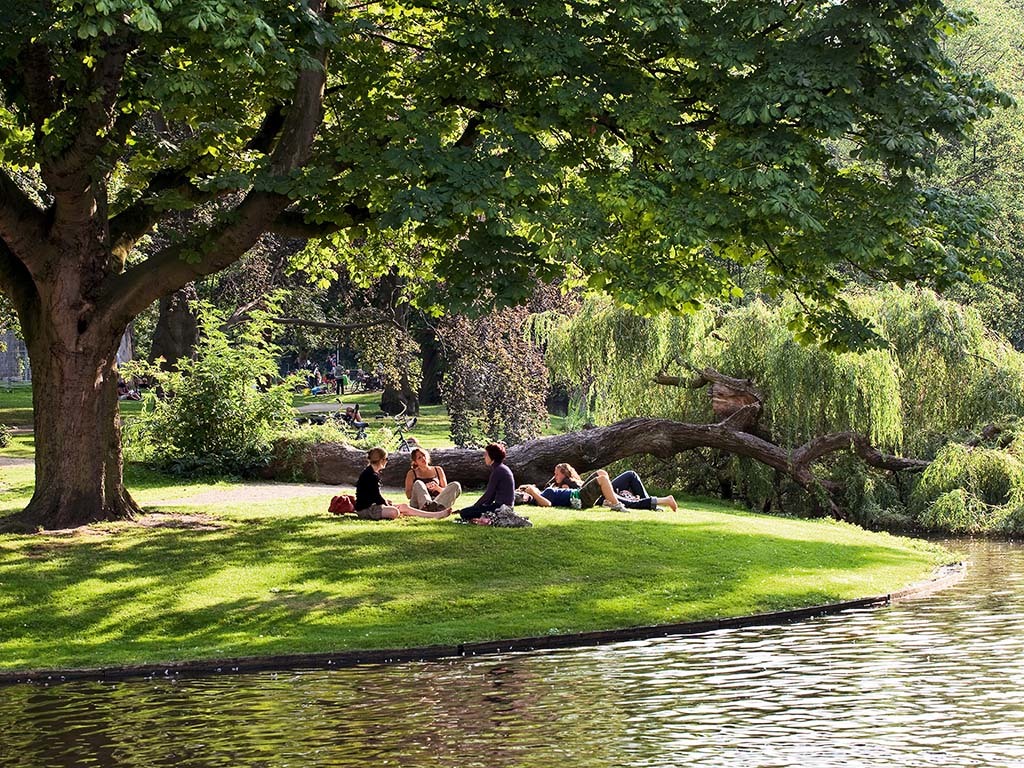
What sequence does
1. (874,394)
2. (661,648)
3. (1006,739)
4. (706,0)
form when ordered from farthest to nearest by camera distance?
(874,394) → (706,0) → (661,648) → (1006,739)

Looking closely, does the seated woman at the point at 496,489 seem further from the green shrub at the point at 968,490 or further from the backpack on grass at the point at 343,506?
the green shrub at the point at 968,490

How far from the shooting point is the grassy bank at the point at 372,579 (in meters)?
15.6

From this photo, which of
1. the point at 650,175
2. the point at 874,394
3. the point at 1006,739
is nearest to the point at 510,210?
the point at 650,175

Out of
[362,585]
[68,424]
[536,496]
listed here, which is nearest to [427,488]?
[536,496]

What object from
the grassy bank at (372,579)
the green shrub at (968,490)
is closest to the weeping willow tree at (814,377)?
the green shrub at (968,490)

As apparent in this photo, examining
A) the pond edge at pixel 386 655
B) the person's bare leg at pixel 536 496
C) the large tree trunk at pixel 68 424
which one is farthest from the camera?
the person's bare leg at pixel 536 496

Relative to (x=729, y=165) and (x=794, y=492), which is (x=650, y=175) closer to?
(x=729, y=165)

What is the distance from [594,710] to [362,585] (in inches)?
256

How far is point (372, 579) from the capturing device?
18.0m

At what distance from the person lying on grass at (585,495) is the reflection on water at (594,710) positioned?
894 centimetres

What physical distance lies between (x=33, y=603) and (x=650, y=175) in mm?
9252

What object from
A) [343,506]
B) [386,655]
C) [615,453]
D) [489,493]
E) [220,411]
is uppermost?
[220,411]

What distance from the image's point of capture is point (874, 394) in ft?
94.1

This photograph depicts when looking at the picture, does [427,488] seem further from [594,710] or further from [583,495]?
[594,710]
